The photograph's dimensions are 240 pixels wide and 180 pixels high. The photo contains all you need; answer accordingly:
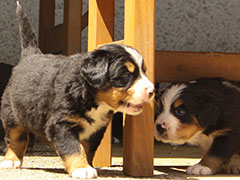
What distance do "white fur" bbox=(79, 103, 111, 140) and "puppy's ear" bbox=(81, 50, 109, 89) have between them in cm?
19

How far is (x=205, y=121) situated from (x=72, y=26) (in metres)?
2.00

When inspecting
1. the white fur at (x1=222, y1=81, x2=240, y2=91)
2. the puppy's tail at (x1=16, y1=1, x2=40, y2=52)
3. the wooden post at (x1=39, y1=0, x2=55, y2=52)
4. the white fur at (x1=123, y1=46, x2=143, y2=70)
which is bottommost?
the white fur at (x1=222, y1=81, x2=240, y2=91)

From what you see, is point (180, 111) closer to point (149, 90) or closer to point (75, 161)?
point (149, 90)

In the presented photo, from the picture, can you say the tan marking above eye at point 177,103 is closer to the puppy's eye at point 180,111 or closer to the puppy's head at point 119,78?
the puppy's eye at point 180,111

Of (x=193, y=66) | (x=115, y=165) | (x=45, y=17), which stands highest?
(x=45, y=17)

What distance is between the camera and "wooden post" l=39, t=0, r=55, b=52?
5.67 m

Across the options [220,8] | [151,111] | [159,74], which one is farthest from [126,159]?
[220,8]

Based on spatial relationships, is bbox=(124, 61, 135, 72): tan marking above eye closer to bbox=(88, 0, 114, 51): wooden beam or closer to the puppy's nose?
the puppy's nose

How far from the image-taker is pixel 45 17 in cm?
573

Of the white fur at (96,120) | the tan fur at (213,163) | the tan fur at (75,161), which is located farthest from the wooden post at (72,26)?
the tan fur at (75,161)

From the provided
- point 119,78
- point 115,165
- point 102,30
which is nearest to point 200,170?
point 115,165

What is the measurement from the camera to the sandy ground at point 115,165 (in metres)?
2.96

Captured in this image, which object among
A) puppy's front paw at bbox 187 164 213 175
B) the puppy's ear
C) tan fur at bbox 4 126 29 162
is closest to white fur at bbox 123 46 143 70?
the puppy's ear

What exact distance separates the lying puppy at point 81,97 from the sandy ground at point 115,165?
20cm
